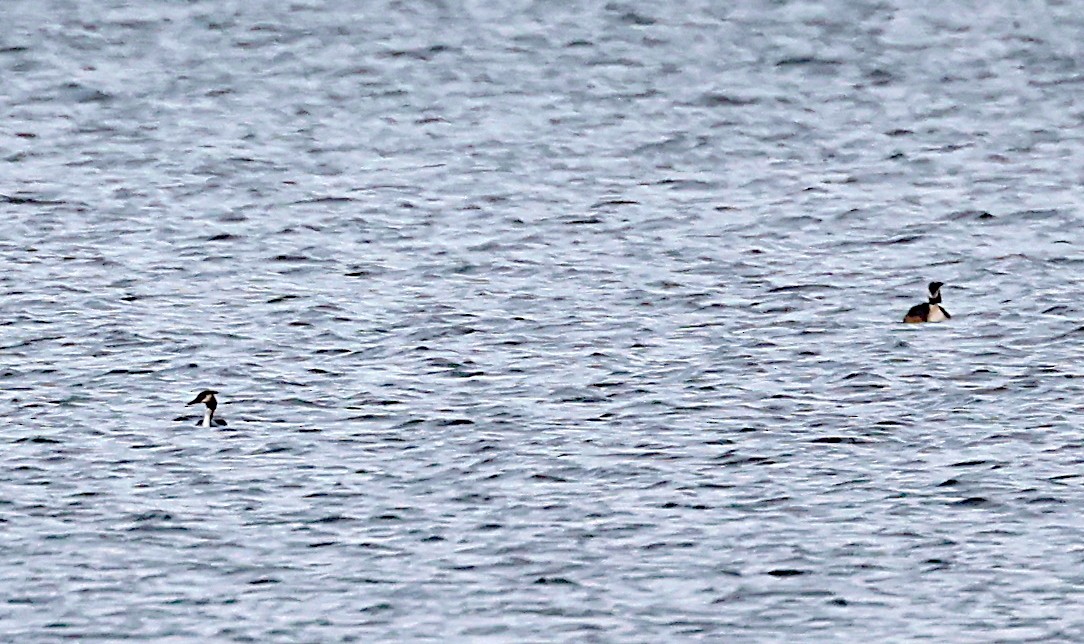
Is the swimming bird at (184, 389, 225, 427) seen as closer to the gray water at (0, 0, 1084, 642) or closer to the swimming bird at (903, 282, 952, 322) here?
the gray water at (0, 0, 1084, 642)

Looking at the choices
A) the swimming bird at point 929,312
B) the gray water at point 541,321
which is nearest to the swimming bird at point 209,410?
the gray water at point 541,321

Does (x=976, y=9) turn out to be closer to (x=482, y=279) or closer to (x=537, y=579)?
(x=482, y=279)

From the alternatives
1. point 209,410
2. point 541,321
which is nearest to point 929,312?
point 541,321

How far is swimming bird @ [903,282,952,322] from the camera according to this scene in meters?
32.5

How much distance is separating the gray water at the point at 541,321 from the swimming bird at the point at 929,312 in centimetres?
36

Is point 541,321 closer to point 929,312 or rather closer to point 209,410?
point 929,312

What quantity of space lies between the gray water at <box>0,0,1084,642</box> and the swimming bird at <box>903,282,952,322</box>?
1.17 feet

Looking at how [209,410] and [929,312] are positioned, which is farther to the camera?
[929,312]

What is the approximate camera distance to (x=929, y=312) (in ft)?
107

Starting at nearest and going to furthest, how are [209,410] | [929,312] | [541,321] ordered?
[209,410] < [929,312] < [541,321]

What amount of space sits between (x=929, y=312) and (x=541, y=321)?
16.5 ft

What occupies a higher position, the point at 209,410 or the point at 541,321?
the point at 541,321

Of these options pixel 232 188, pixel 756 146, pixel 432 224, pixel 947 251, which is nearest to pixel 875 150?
pixel 756 146

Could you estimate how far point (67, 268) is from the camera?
3441cm
